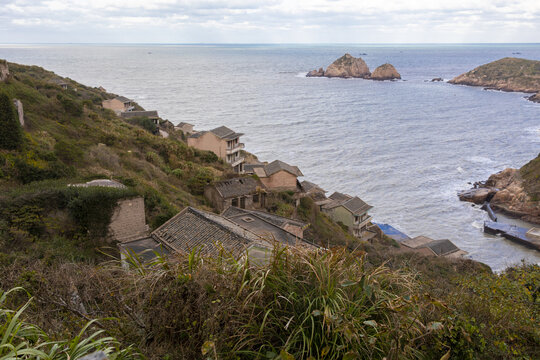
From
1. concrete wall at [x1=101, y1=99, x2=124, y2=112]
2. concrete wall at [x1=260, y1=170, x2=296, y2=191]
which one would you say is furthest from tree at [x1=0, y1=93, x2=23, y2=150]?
concrete wall at [x1=101, y1=99, x2=124, y2=112]

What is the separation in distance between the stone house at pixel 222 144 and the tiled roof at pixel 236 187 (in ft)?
34.6

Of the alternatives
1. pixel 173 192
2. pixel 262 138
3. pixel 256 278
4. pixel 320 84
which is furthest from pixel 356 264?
pixel 320 84

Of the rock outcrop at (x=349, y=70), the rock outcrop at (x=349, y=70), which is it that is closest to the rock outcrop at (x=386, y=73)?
the rock outcrop at (x=349, y=70)

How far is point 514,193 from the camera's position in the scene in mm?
42219

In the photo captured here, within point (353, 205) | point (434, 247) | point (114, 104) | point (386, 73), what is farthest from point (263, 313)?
point (386, 73)

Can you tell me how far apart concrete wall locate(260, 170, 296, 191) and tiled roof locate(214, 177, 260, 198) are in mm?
4382

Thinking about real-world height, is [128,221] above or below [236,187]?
above

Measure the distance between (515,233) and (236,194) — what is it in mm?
26007

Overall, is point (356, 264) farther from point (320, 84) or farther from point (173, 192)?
point (320, 84)

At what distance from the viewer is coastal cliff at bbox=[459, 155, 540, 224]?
39.9 m

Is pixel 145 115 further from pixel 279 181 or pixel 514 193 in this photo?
pixel 514 193

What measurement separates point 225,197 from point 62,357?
21.8 metres

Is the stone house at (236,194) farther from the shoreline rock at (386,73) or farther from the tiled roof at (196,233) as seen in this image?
the shoreline rock at (386,73)

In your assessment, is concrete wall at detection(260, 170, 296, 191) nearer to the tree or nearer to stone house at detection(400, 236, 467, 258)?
stone house at detection(400, 236, 467, 258)
